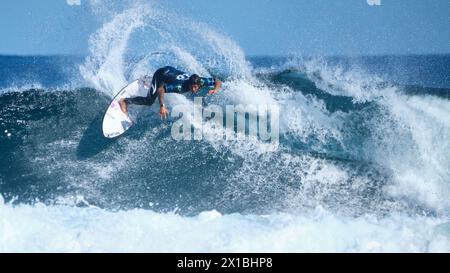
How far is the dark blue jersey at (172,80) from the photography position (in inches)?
232

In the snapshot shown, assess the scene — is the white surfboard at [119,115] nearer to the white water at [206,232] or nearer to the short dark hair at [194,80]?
the short dark hair at [194,80]

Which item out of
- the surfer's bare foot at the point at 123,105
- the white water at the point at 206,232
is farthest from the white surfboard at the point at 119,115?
the white water at the point at 206,232

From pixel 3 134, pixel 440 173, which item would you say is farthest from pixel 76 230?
pixel 440 173

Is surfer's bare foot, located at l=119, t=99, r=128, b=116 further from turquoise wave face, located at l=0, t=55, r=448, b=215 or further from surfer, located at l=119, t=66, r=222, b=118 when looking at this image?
turquoise wave face, located at l=0, t=55, r=448, b=215

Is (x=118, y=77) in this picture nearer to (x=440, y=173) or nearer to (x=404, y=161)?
(x=404, y=161)

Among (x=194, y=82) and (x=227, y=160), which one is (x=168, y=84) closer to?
(x=194, y=82)

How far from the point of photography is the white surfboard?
5922 millimetres

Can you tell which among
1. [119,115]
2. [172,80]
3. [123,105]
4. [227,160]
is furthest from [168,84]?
[227,160]

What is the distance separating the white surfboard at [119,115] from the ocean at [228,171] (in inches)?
7.3

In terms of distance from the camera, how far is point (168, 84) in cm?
595

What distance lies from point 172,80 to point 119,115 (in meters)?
1.05
